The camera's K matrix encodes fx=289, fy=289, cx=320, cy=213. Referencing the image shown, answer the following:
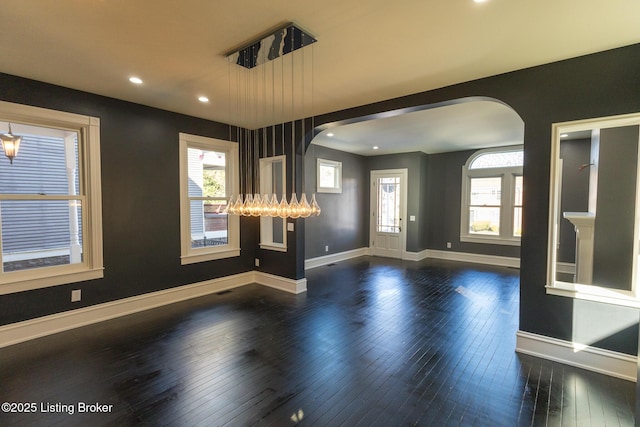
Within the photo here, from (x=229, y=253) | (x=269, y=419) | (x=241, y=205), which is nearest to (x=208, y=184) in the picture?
(x=229, y=253)

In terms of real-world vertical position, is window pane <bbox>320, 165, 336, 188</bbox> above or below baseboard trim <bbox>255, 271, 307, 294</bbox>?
above

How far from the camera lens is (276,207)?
2975 mm

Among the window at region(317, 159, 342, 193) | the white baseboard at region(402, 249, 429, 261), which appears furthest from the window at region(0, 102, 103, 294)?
the white baseboard at region(402, 249, 429, 261)

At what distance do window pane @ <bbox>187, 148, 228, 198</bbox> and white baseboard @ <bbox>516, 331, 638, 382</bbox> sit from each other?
478cm

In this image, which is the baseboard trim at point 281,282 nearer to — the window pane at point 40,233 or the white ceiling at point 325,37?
the window pane at point 40,233

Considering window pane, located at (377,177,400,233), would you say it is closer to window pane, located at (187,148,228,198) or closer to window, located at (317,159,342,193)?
window, located at (317,159,342,193)

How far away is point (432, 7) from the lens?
6.57 ft

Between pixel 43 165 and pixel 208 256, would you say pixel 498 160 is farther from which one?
pixel 43 165

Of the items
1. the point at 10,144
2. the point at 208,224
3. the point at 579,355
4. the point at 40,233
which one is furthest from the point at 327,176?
the point at 579,355

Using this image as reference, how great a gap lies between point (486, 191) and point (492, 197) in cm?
21

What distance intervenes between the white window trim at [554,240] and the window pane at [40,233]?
540cm

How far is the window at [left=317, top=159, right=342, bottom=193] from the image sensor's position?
6.96 metres

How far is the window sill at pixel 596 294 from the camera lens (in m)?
A: 2.60

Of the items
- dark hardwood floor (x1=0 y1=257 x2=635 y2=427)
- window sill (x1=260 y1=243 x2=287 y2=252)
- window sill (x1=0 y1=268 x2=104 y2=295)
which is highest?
window sill (x1=260 y1=243 x2=287 y2=252)
